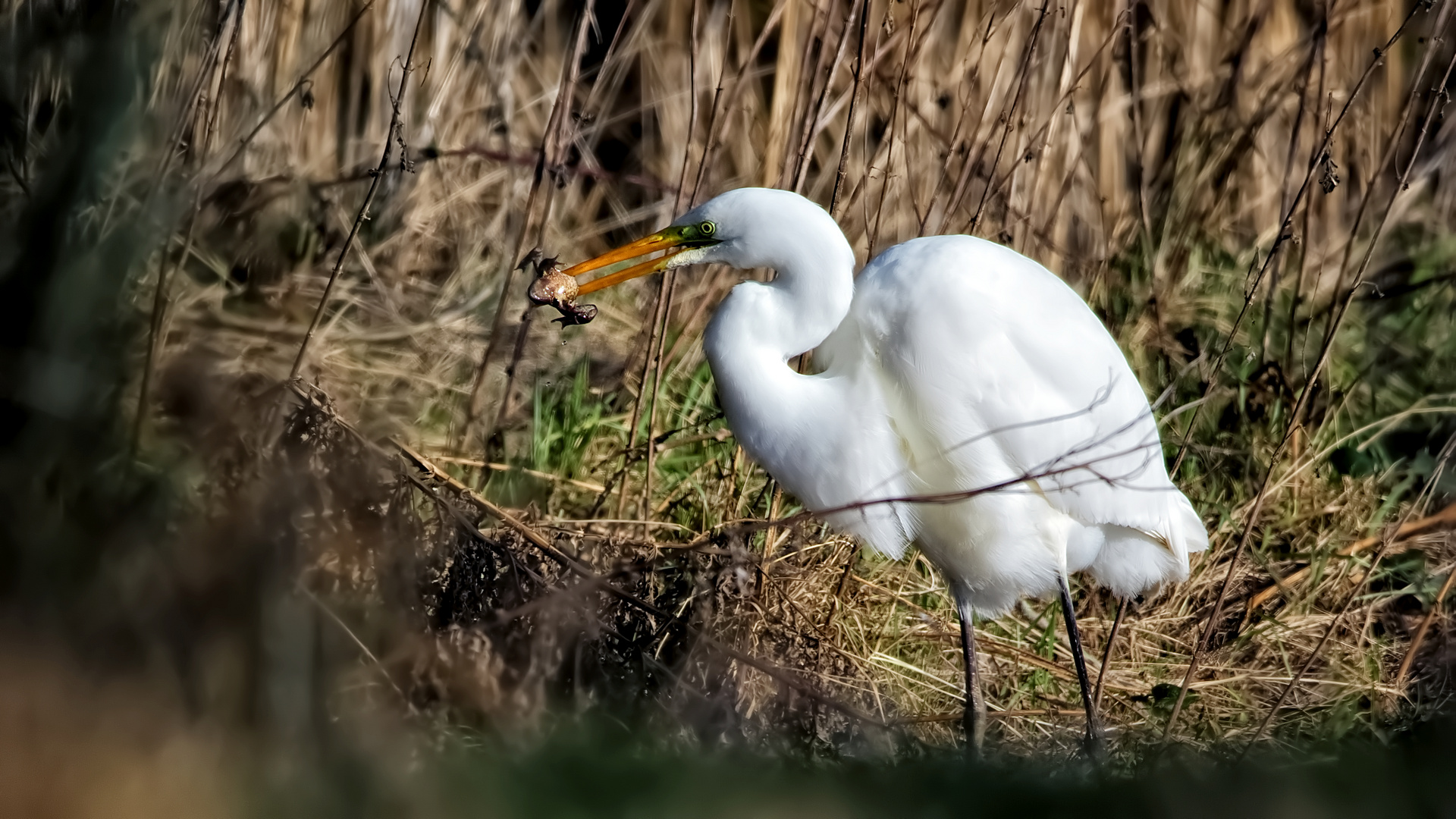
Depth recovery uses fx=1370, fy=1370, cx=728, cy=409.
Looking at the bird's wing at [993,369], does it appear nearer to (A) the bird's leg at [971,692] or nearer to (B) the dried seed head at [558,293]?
(A) the bird's leg at [971,692]

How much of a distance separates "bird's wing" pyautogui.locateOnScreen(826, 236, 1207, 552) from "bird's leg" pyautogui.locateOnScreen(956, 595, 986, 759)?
315 mm

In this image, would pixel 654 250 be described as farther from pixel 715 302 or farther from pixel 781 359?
pixel 715 302

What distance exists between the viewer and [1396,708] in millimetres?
3062

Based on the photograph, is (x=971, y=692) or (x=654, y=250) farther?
(x=971, y=692)

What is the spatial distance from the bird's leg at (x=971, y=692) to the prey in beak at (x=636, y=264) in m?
1.00

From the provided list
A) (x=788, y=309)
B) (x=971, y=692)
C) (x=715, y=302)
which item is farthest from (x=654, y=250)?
(x=715, y=302)

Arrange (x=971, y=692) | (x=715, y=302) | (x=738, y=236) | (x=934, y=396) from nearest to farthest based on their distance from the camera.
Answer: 1. (x=738, y=236)
2. (x=934, y=396)
3. (x=971, y=692)
4. (x=715, y=302)

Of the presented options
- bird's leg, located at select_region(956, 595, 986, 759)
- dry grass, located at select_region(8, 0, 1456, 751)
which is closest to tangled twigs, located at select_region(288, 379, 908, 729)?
dry grass, located at select_region(8, 0, 1456, 751)

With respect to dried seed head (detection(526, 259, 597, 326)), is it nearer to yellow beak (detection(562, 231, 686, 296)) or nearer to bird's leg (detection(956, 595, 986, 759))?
yellow beak (detection(562, 231, 686, 296))

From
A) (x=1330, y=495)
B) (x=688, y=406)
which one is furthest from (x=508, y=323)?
(x=1330, y=495)

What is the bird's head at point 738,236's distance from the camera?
2.39 m

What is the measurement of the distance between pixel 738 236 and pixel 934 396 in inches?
19.8

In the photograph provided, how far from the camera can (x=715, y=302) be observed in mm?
4078

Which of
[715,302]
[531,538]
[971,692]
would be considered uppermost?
[715,302]
